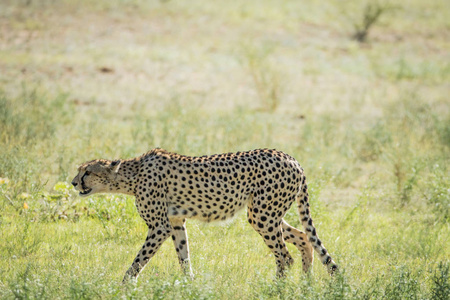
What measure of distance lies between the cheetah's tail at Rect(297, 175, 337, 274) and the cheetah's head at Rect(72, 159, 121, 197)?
1.80 m

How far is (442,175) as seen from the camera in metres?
8.85

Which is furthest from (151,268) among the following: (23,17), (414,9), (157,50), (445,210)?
(414,9)

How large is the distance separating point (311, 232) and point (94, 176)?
2.14 meters

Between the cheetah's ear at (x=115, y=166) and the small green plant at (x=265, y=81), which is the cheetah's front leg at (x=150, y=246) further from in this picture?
the small green plant at (x=265, y=81)

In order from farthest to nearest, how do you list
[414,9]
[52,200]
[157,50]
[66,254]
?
[414,9]
[157,50]
[52,200]
[66,254]

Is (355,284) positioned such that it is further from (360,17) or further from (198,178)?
(360,17)

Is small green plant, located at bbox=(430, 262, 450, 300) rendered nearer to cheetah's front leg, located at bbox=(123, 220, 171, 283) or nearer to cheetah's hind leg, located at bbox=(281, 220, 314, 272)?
cheetah's hind leg, located at bbox=(281, 220, 314, 272)

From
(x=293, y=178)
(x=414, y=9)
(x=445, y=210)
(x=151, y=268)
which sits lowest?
(x=414, y=9)

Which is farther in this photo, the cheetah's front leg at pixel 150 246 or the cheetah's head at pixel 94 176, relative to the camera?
the cheetah's head at pixel 94 176

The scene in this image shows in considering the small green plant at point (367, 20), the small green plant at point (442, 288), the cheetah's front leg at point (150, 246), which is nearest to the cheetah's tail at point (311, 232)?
the small green plant at point (442, 288)

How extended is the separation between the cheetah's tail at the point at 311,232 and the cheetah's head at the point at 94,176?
1802 millimetres

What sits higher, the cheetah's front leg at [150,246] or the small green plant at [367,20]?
the cheetah's front leg at [150,246]

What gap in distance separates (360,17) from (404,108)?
14.5m

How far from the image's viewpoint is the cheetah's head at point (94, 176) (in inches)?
238
